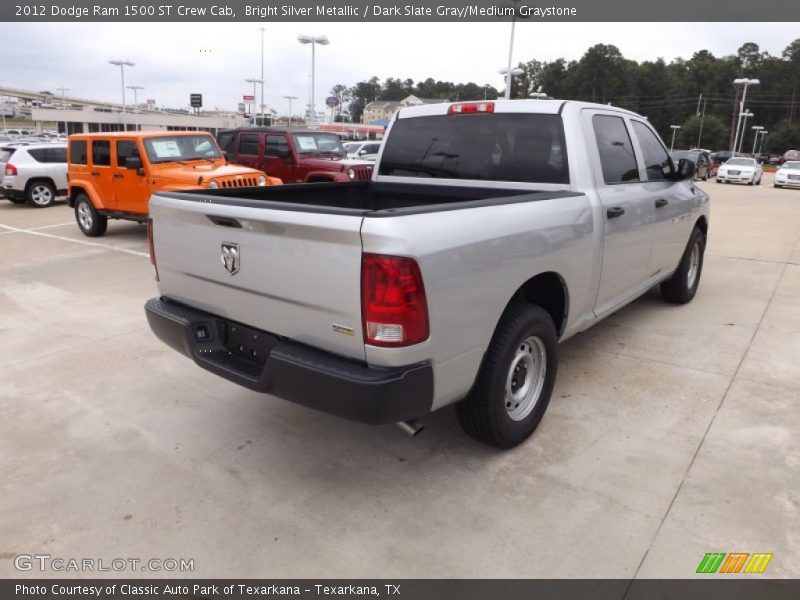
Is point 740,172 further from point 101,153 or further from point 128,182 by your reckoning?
point 101,153

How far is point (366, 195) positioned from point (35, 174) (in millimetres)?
13127

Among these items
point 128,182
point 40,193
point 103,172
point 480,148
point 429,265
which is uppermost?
point 480,148

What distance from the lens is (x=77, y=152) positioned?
34.7 feet

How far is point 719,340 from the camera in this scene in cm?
516

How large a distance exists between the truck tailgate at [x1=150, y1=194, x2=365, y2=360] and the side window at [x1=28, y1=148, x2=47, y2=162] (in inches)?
542

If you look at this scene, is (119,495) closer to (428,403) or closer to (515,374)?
(428,403)

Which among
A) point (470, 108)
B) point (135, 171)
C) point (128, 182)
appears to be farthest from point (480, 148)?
point (128, 182)

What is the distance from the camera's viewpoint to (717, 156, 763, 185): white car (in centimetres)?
2745

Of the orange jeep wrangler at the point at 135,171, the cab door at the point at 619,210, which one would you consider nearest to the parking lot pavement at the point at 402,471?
the cab door at the point at 619,210

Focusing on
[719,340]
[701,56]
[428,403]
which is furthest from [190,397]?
[701,56]

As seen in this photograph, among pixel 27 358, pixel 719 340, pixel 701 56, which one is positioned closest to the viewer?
pixel 27 358

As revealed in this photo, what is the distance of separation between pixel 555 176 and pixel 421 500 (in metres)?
2.16

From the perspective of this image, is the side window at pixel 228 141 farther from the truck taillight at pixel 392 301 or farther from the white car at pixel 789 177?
the white car at pixel 789 177

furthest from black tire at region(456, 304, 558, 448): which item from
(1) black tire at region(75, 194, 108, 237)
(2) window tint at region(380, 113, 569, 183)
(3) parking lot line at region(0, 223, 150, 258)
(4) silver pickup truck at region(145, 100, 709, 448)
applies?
(1) black tire at region(75, 194, 108, 237)
